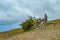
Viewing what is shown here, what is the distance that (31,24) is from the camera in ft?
149

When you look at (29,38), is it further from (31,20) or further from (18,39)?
(31,20)

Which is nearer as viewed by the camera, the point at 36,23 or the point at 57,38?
the point at 57,38

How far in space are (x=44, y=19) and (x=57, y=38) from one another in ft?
64.5

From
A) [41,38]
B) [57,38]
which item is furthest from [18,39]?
[57,38]

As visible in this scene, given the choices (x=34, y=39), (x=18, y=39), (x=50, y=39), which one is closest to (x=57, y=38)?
(x=50, y=39)

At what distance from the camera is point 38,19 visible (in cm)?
4619

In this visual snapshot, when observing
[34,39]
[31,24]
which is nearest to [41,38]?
[34,39]

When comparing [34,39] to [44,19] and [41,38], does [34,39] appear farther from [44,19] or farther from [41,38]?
[44,19]

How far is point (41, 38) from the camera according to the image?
29297mm

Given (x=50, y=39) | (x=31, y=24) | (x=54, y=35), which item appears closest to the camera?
(x=50, y=39)

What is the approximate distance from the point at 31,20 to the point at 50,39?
60.8ft

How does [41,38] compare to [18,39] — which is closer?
[41,38]

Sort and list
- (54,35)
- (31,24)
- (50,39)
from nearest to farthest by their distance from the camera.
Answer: (50,39)
(54,35)
(31,24)

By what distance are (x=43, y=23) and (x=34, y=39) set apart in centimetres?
1686
